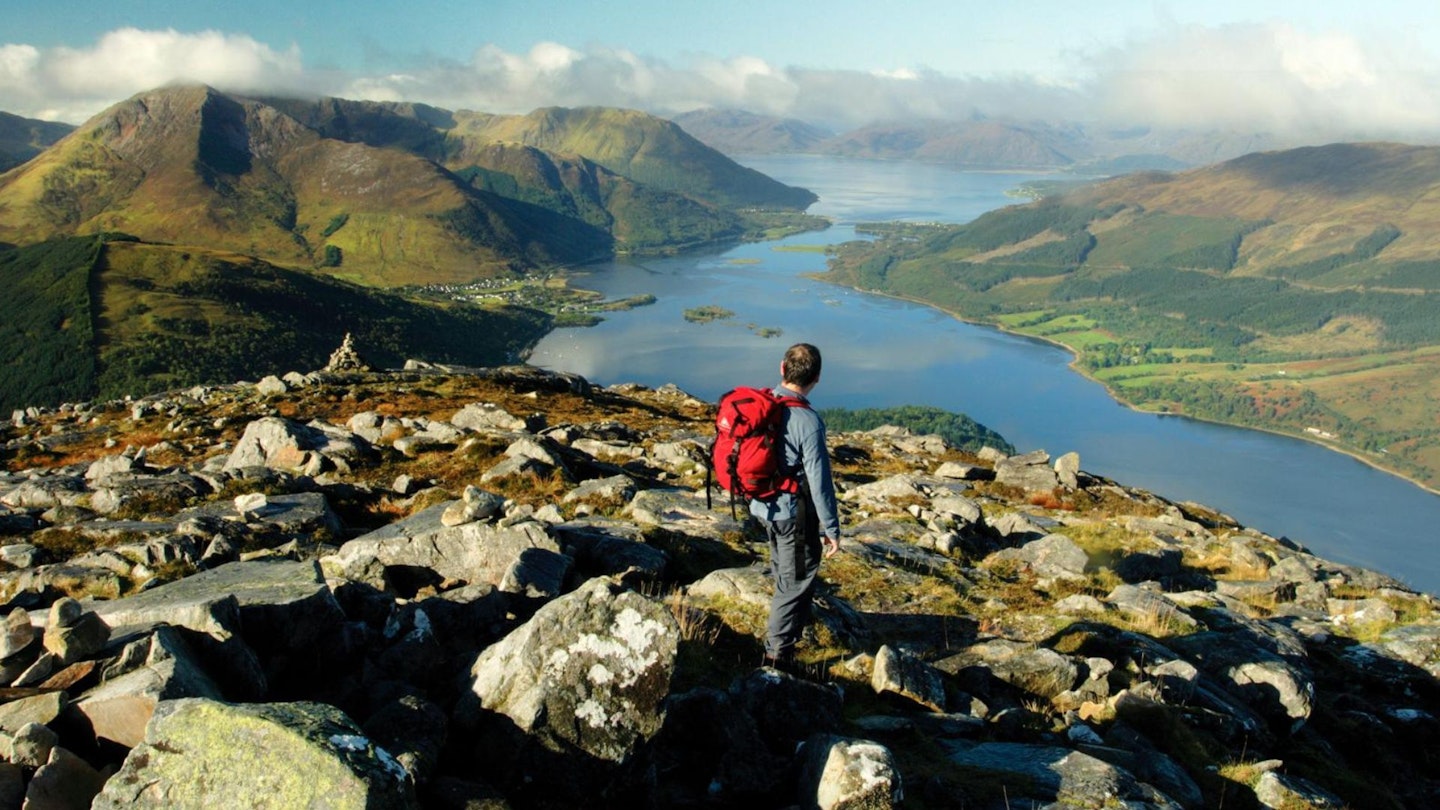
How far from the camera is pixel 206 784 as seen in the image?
5.42 meters

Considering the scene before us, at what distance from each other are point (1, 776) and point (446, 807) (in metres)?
2.97

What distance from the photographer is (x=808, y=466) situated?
10453 millimetres

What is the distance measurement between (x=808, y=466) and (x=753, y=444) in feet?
2.81

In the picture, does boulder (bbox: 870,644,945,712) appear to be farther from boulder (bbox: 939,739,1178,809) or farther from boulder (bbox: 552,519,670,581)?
boulder (bbox: 552,519,670,581)

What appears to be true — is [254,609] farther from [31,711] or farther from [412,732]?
[412,732]

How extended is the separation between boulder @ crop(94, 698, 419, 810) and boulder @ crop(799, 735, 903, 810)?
354 cm

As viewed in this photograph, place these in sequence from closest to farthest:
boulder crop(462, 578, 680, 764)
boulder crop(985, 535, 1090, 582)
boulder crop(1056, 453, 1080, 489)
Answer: boulder crop(462, 578, 680, 764) → boulder crop(985, 535, 1090, 582) → boulder crop(1056, 453, 1080, 489)

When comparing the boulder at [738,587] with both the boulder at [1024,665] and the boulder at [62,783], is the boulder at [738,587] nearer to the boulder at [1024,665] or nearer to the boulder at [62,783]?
the boulder at [1024,665]

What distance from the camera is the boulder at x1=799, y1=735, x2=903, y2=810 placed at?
6906mm

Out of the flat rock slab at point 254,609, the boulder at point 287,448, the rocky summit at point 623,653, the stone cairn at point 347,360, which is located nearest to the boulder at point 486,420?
the rocky summit at point 623,653

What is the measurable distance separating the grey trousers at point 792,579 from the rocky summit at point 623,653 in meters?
0.62

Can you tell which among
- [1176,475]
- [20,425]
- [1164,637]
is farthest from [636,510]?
[1176,475]

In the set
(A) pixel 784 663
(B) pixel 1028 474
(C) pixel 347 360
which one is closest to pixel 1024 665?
(A) pixel 784 663

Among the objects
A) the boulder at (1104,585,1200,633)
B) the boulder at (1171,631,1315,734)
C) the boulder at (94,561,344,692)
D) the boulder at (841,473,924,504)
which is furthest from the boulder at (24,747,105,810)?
the boulder at (841,473,924,504)
